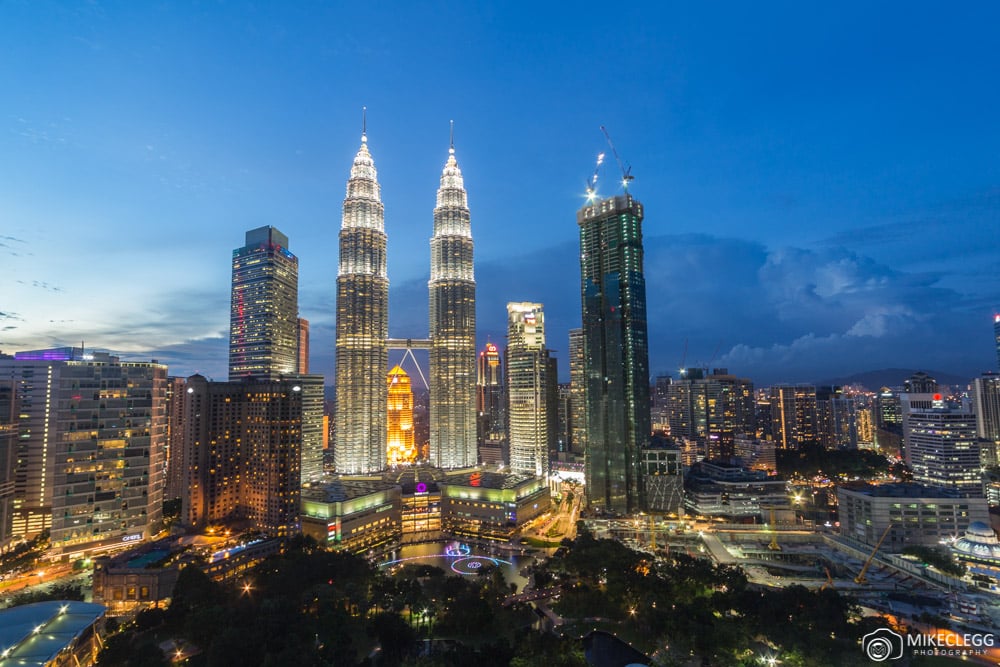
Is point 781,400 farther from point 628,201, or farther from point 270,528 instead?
point 270,528

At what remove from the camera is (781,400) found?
173 m

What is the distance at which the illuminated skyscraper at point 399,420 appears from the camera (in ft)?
506

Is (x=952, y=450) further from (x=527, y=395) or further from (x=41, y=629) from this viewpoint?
(x=41, y=629)

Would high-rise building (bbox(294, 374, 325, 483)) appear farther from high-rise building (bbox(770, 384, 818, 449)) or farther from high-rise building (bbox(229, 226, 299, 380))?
high-rise building (bbox(770, 384, 818, 449))

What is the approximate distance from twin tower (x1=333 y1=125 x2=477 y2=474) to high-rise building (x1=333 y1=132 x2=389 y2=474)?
0.26 m

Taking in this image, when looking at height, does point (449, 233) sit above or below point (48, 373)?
above

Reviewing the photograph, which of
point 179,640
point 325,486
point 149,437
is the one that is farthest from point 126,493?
point 179,640

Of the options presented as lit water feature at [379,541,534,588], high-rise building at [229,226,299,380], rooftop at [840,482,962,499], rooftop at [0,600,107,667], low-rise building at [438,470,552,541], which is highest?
high-rise building at [229,226,299,380]

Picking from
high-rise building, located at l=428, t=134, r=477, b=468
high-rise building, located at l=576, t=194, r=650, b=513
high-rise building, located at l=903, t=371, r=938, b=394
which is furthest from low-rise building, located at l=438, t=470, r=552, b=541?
high-rise building, located at l=903, t=371, r=938, b=394

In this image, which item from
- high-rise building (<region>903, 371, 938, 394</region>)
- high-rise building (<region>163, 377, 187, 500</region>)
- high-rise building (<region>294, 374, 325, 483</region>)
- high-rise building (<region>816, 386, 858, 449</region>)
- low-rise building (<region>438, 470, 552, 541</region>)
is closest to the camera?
low-rise building (<region>438, 470, 552, 541</region>)

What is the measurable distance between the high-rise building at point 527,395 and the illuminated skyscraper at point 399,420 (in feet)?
133

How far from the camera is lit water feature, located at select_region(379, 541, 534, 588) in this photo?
68.8m

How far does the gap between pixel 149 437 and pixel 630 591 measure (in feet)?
236

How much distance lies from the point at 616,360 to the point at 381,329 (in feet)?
220
